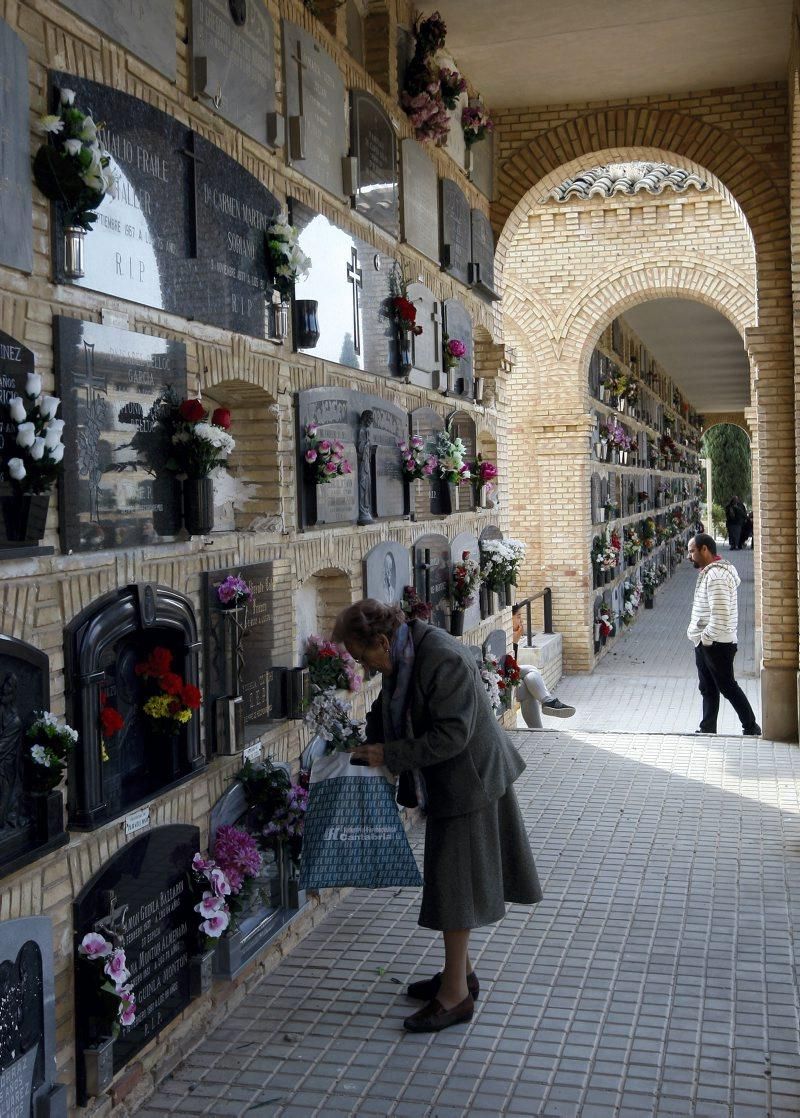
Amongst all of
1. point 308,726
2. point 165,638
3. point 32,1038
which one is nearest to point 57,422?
point 165,638

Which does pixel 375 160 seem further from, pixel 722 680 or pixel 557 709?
pixel 557 709

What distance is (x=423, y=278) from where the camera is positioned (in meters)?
7.61

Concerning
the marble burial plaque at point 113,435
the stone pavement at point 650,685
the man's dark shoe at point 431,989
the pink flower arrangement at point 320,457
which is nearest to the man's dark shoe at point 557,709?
the stone pavement at point 650,685

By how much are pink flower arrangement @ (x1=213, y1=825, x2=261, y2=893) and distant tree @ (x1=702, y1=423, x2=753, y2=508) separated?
134 feet

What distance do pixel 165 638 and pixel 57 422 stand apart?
1.15 m

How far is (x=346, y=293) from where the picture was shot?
236 inches

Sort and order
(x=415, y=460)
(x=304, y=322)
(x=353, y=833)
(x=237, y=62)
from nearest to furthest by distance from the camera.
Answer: (x=353, y=833)
(x=237, y=62)
(x=304, y=322)
(x=415, y=460)

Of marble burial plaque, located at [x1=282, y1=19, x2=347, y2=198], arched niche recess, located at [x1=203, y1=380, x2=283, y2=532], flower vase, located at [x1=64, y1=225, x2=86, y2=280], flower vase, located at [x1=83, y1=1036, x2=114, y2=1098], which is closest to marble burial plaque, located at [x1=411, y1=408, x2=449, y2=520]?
marble burial plaque, located at [x1=282, y1=19, x2=347, y2=198]

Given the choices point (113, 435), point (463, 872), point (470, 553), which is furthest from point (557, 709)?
point (113, 435)

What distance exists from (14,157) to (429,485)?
4666 mm

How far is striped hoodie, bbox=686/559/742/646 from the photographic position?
9.07 m

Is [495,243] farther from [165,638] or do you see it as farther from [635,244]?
[165,638]

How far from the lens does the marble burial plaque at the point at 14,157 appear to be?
3146 mm

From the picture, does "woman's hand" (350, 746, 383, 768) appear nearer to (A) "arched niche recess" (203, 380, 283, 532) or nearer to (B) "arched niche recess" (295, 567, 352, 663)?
(A) "arched niche recess" (203, 380, 283, 532)
